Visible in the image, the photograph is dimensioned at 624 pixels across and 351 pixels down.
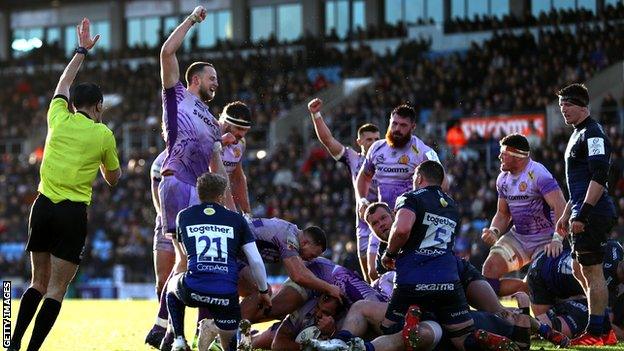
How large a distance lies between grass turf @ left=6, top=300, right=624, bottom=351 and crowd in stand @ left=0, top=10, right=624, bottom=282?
7372mm

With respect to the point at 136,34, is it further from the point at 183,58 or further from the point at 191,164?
the point at 191,164

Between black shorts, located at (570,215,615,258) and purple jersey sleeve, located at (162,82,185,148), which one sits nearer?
purple jersey sleeve, located at (162,82,185,148)

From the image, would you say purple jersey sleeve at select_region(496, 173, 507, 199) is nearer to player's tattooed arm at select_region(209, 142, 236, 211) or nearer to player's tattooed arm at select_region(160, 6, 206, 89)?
player's tattooed arm at select_region(209, 142, 236, 211)

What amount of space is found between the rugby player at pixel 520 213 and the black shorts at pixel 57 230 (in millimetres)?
4550

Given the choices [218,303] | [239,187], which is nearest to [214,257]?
→ [218,303]

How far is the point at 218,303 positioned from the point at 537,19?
88.8 ft

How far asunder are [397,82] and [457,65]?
181 centimetres

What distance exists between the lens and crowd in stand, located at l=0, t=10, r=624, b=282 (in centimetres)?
2780

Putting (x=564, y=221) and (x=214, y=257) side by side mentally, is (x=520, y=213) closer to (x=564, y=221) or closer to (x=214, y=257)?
(x=564, y=221)

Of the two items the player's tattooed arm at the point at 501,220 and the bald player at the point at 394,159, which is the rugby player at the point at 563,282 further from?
the bald player at the point at 394,159

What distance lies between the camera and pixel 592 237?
10664 mm

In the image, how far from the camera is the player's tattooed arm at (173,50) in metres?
9.87

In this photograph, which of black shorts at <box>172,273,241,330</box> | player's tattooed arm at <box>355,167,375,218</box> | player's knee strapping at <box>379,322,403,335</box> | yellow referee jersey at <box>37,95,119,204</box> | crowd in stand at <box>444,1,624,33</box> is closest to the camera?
black shorts at <box>172,273,241,330</box>

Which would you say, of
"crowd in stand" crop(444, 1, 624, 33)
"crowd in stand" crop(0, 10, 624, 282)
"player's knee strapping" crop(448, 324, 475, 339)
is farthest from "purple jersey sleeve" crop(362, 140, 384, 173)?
"crowd in stand" crop(444, 1, 624, 33)
